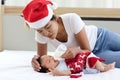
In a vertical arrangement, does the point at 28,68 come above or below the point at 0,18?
below

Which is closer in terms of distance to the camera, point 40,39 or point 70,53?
point 70,53

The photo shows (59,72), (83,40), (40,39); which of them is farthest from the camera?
(40,39)

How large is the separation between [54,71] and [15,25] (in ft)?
3.92

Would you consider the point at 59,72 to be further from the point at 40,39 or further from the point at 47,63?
the point at 40,39

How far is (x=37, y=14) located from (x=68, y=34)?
250mm

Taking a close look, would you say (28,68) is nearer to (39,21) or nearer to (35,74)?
(35,74)

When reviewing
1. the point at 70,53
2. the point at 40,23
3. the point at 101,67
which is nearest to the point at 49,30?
the point at 40,23

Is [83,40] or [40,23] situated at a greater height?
[40,23]

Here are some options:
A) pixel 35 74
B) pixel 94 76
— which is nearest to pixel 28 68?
pixel 35 74

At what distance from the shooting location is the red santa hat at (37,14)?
1.35 metres

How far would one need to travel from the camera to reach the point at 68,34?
4.95 ft

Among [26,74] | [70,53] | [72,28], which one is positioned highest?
[72,28]

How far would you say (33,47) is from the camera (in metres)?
2.40

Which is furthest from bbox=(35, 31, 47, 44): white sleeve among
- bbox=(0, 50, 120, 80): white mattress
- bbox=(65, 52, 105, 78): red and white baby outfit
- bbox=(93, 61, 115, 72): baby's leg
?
bbox=(93, 61, 115, 72): baby's leg
